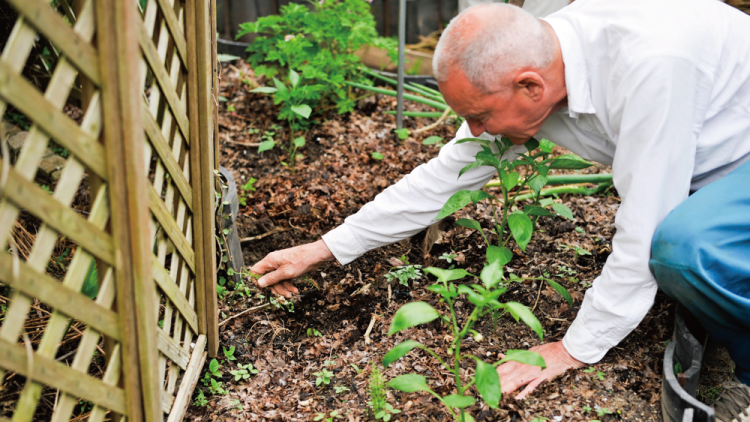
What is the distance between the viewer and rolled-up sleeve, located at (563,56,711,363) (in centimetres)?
143

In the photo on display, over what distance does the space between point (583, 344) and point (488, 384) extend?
0.61 meters


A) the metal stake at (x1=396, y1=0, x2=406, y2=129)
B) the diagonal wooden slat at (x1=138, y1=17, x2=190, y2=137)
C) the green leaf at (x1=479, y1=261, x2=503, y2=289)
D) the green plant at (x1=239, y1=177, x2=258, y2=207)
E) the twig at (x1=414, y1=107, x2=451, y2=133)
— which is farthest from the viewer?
the twig at (x1=414, y1=107, x2=451, y2=133)

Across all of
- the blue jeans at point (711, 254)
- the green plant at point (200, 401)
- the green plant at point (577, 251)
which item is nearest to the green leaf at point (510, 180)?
the blue jeans at point (711, 254)

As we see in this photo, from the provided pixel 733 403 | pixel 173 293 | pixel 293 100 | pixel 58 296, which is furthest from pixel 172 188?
pixel 733 403

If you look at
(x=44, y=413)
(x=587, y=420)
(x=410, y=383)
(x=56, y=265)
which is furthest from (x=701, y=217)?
(x=56, y=265)

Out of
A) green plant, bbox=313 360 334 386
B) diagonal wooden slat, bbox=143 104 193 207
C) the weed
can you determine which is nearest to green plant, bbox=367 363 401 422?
green plant, bbox=313 360 334 386

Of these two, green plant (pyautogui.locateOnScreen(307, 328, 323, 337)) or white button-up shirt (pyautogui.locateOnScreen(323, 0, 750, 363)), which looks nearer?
white button-up shirt (pyautogui.locateOnScreen(323, 0, 750, 363))

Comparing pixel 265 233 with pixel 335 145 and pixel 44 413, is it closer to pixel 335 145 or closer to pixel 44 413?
pixel 335 145

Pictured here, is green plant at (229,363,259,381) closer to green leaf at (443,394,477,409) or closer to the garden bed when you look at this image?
the garden bed

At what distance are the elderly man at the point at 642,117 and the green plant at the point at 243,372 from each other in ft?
2.79

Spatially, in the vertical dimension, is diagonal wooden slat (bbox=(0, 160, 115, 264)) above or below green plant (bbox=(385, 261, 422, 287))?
above

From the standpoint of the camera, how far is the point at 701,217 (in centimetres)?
148

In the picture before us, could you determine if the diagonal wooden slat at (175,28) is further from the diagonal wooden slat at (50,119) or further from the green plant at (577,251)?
the green plant at (577,251)

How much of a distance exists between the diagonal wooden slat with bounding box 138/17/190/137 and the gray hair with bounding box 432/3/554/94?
2.48ft
